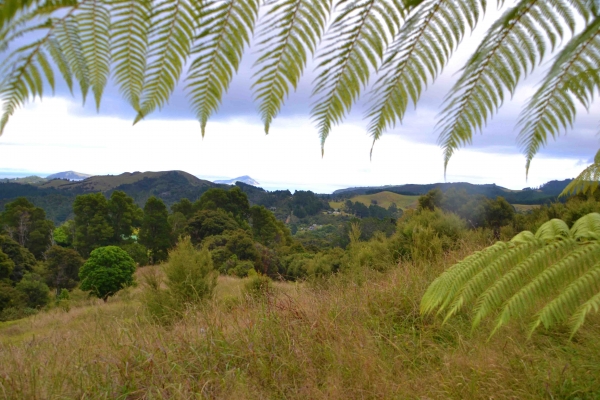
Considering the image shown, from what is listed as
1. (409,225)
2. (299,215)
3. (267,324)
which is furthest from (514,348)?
(299,215)

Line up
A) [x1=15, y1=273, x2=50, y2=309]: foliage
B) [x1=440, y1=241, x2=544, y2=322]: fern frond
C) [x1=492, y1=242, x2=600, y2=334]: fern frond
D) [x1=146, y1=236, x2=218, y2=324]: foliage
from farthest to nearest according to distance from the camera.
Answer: [x1=15, y1=273, x2=50, y2=309]: foliage
[x1=146, y1=236, x2=218, y2=324]: foliage
[x1=440, y1=241, x2=544, y2=322]: fern frond
[x1=492, y1=242, x2=600, y2=334]: fern frond

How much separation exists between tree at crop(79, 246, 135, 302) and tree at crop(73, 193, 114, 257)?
12723mm

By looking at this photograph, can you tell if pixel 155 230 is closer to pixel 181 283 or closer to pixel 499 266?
pixel 181 283

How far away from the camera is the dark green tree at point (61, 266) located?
78.5ft

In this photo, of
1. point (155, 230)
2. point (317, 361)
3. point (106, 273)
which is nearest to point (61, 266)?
point (155, 230)

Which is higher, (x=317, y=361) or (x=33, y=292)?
(x=317, y=361)

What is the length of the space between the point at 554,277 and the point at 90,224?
34390 millimetres

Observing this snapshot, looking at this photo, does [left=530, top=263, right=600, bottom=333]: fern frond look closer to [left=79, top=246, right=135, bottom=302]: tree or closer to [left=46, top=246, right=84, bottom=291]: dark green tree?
[left=79, top=246, right=135, bottom=302]: tree

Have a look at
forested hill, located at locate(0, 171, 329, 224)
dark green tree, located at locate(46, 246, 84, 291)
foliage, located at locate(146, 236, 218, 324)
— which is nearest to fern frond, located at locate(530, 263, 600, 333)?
foliage, located at locate(146, 236, 218, 324)

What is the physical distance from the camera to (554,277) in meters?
1.46

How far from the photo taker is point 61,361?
2600mm

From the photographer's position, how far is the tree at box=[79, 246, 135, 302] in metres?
17.8

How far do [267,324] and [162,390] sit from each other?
1.01 meters

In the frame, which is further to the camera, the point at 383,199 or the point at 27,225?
the point at 383,199
